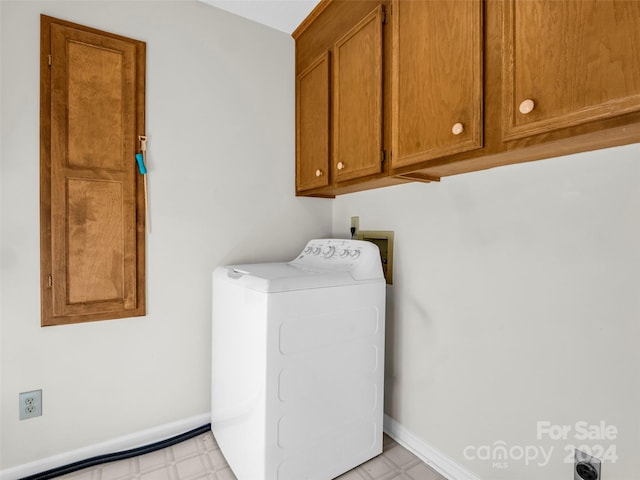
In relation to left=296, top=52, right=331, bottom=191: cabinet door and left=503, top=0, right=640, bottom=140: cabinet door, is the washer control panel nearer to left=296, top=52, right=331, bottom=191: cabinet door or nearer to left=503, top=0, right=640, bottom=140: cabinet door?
left=296, top=52, right=331, bottom=191: cabinet door

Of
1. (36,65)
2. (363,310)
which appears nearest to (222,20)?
(36,65)

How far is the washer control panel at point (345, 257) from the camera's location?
1.49 meters

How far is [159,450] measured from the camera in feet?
5.11

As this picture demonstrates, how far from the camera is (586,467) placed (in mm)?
1007

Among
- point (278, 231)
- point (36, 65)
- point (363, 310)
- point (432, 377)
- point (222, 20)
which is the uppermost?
point (222, 20)

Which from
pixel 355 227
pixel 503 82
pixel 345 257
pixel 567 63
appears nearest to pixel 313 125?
pixel 355 227

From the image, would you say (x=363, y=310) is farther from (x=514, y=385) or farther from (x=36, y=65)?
(x=36, y=65)

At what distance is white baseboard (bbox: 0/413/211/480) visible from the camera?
4.42 feet

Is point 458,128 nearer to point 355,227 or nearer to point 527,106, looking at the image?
point 527,106

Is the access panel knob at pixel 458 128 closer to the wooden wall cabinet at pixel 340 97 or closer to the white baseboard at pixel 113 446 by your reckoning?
the wooden wall cabinet at pixel 340 97

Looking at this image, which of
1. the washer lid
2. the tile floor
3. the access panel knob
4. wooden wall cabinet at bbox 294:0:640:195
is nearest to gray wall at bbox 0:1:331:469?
the tile floor

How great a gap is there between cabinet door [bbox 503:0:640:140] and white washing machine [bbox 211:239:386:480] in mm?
841

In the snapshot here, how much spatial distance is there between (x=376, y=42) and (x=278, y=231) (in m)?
1.10

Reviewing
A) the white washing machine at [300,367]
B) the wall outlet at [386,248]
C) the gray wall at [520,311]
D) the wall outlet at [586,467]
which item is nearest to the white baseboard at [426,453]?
the gray wall at [520,311]
